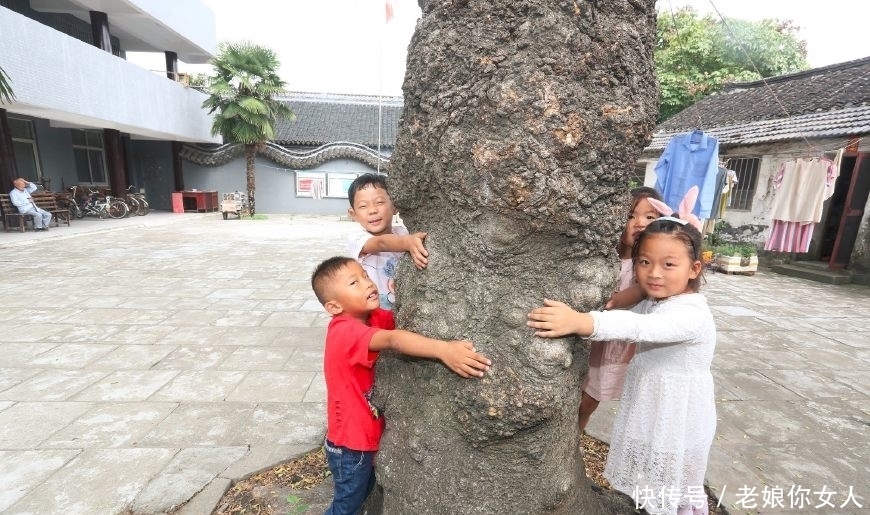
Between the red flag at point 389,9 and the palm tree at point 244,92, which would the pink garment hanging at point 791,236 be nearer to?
the red flag at point 389,9

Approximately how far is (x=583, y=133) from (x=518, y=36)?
32cm

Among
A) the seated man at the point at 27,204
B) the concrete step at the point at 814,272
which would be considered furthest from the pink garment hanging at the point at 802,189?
the seated man at the point at 27,204

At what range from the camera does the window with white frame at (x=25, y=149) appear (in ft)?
39.6

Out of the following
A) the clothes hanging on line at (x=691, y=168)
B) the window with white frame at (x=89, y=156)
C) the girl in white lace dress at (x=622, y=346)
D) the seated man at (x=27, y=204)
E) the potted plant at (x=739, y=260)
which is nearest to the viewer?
the girl in white lace dress at (x=622, y=346)

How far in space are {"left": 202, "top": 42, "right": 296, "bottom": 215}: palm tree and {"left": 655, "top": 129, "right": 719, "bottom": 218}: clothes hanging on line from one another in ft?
45.1

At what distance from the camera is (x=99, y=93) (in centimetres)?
1091

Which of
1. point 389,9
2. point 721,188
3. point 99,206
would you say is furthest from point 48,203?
point 721,188

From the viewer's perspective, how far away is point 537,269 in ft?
4.59

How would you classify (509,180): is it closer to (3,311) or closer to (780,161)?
(3,311)

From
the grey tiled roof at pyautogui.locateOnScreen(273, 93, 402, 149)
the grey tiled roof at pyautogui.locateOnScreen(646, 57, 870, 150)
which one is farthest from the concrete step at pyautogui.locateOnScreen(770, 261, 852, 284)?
the grey tiled roof at pyautogui.locateOnScreen(273, 93, 402, 149)

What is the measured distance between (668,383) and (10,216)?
1360 centimetres

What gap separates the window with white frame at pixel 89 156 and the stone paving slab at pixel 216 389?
994 cm

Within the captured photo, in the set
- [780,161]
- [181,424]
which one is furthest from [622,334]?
[780,161]

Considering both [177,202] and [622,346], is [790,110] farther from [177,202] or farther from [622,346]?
[177,202]
